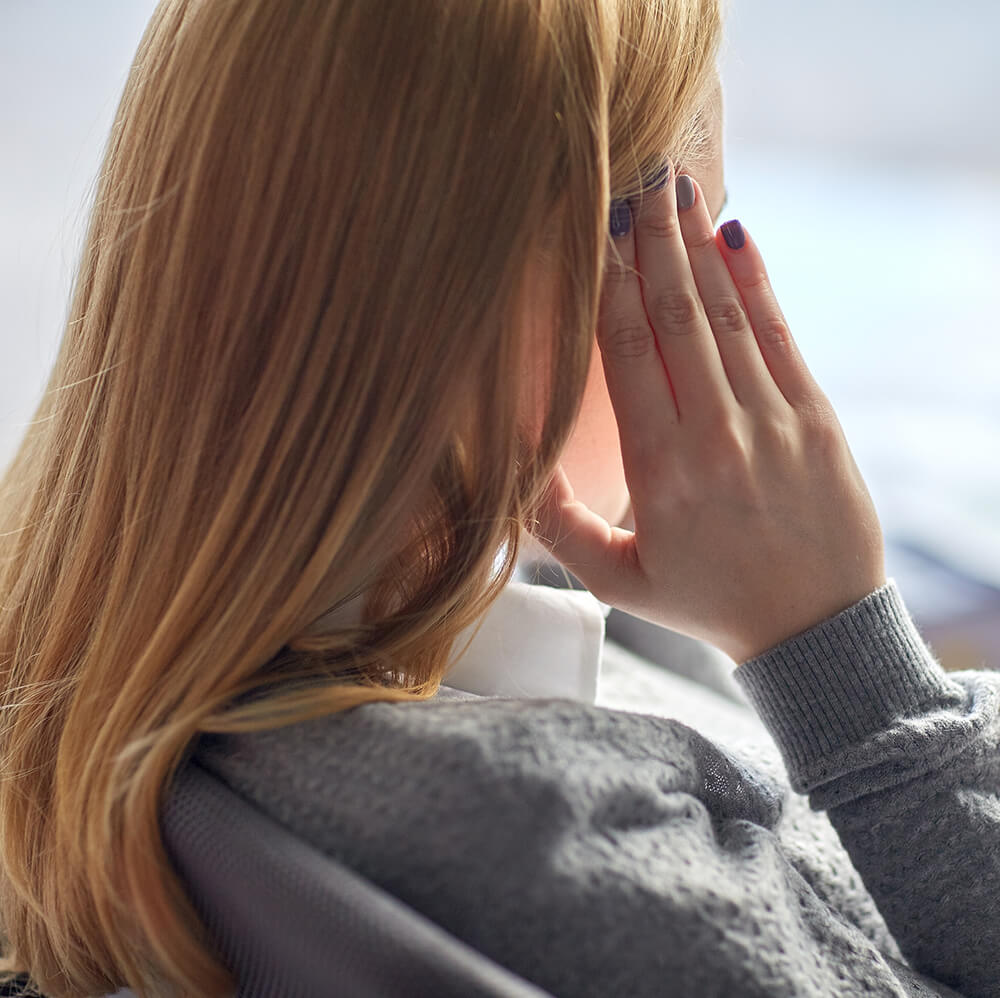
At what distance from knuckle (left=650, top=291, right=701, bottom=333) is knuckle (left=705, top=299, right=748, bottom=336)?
0.03m

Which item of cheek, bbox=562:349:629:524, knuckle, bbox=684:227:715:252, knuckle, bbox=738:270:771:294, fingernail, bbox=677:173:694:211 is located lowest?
cheek, bbox=562:349:629:524

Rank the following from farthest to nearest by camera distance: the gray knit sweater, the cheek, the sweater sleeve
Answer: the cheek < the sweater sleeve < the gray knit sweater

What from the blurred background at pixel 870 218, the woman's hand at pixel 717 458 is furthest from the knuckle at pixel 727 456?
the blurred background at pixel 870 218

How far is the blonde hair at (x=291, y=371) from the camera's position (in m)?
0.42

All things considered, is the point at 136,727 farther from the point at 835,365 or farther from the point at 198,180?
the point at 835,365

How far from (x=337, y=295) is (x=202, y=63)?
0.14 metres

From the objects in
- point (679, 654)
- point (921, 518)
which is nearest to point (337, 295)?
point (679, 654)

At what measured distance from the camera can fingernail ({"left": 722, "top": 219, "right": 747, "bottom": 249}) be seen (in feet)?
1.86

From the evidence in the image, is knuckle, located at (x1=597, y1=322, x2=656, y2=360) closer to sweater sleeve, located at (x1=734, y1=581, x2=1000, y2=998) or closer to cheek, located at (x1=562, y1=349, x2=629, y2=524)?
cheek, located at (x1=562, y1=349, x2=629, y2=524)

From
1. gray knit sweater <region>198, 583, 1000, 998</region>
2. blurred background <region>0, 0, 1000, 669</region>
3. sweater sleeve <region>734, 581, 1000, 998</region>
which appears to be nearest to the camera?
gray knit sweater <region>198, 583, 1000, 998</region>

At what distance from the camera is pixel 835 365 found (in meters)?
1.47

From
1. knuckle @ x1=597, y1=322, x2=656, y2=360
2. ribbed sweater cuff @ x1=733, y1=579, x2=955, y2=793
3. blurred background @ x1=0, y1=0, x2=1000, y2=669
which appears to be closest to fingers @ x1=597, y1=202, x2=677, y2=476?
knuckle @ x1=597, y1=322, x2=656, y2=360

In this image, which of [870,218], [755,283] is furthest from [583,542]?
[870,218]

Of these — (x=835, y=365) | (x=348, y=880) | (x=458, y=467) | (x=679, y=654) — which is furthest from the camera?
(x=835, y=365)
